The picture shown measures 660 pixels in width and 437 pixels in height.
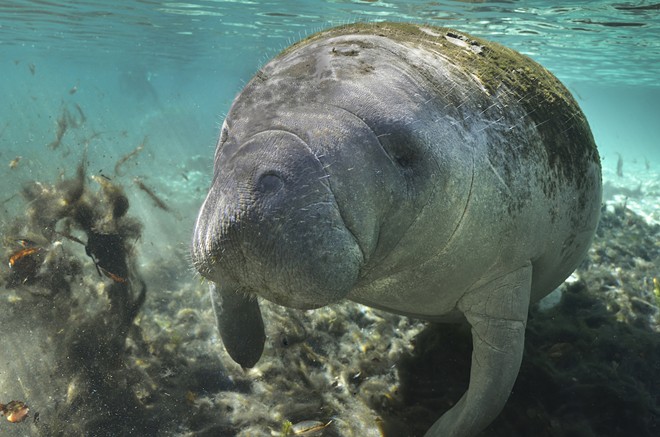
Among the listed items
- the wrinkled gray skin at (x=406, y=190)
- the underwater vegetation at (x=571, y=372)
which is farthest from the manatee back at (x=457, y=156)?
the underwater vegetation at (x=571, y=372)

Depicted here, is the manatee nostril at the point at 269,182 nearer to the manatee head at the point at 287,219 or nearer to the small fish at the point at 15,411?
the manatee head at the point at 287,219

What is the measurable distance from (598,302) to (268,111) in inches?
194

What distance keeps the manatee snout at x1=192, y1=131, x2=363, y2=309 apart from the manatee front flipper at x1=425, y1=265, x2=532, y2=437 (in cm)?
138

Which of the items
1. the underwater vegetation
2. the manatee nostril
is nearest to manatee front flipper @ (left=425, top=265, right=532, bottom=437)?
the underwater vegetation

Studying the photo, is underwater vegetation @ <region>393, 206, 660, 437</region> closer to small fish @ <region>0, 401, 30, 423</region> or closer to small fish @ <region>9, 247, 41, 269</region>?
small fish @ <region>0, 401, 30, 423</region>

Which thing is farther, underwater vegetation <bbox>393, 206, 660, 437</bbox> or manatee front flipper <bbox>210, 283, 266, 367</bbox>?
manatee front flipper <bbox>210, 283, 266, 367</bbox>

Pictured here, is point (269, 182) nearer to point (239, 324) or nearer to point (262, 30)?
→ point (239, 324)

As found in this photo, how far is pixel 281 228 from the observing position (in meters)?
1.58

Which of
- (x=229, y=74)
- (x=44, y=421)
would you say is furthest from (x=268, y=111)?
(x=229, y=74)

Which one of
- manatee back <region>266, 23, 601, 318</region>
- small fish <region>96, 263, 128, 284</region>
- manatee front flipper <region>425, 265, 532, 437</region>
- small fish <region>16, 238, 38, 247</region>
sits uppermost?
manatee back <region>266, 23, 601, 318</region>

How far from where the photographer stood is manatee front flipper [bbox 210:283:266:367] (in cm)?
338

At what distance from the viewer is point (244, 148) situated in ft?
5.69

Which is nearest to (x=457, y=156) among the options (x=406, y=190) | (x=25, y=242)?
(x=406, y=190)

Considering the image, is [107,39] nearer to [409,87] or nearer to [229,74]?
[229,74]
